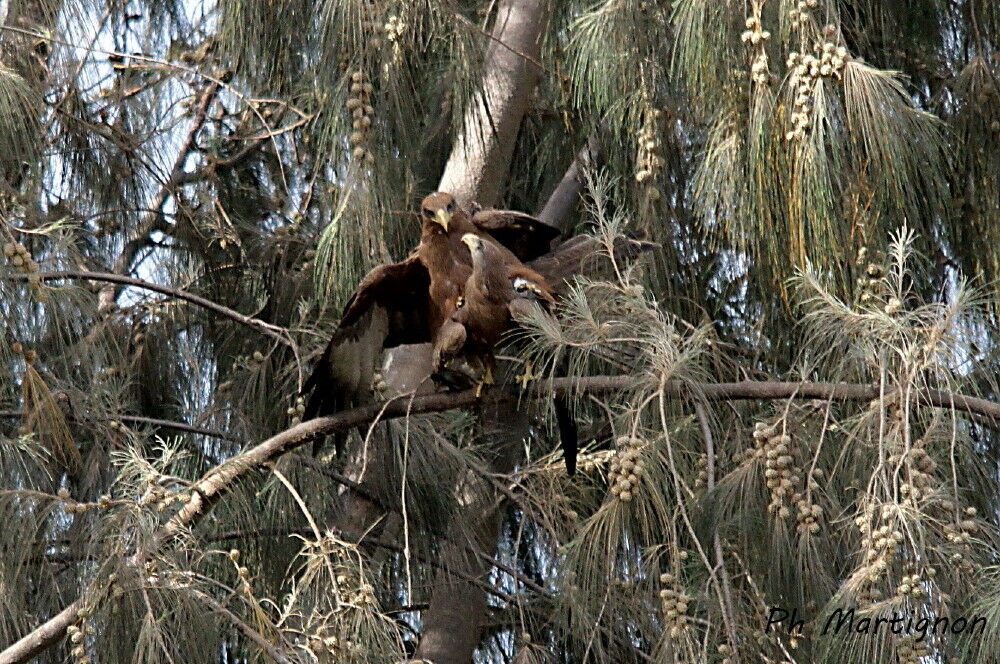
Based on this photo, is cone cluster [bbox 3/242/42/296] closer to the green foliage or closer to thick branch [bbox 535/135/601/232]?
the green foliage

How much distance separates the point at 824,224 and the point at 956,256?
923 mm

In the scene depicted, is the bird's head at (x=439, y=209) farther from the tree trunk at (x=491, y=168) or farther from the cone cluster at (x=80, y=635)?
the cone cluster at (x=80, y=635)

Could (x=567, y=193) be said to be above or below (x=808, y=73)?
below

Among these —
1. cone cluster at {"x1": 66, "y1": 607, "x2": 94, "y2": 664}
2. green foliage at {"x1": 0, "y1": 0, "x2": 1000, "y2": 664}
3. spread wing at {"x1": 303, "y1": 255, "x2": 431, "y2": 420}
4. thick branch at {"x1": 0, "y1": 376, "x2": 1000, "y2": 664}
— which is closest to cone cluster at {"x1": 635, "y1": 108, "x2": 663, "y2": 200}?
green foliage at {"x1": 0, "y1": 0, "x2": 1000, "y2": 664}

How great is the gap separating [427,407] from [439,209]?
59cm

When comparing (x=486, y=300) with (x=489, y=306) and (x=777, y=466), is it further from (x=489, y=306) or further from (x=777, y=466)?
(x=777, y=466)

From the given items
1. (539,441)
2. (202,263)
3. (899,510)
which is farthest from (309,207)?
(899,510)

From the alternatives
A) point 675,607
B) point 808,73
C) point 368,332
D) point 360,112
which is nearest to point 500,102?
point 360,112

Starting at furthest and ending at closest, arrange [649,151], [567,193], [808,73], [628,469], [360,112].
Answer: [567,193] → [649,151] → [360,112] → [808,73] → [628,469]

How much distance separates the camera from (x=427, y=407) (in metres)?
2.84

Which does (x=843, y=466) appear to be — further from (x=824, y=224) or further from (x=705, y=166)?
(x=705, y=166)

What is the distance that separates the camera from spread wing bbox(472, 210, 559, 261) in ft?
10.7

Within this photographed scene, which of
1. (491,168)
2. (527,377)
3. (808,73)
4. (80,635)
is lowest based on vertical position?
(80,635)

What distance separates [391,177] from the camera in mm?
3320
